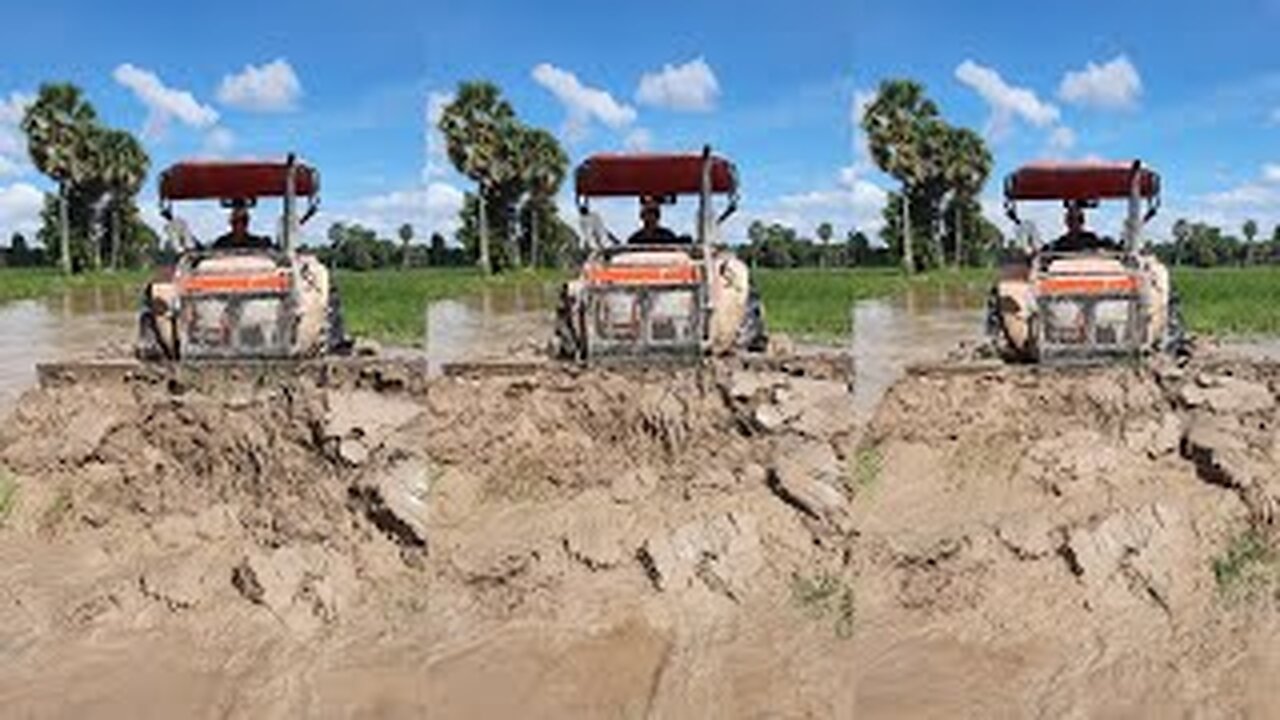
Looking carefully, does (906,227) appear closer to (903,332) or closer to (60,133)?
(903,332)

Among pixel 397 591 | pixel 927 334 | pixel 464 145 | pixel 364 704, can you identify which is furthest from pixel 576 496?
pixel 464 145

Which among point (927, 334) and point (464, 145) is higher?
point (464, 145)

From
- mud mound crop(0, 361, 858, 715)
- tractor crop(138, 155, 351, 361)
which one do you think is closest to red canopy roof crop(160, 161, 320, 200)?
tractor crop(138, 155, 351, 361)

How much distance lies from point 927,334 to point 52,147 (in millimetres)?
43909

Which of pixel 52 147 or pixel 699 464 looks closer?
pixel 699 464

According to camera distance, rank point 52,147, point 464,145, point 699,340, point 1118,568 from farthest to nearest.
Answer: point 52,147
point 464,145
point 699,340
point 1118,568

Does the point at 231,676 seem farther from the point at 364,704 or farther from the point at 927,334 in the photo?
the point at 927,334

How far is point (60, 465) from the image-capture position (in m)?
9.23

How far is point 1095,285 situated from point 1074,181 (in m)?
0.75

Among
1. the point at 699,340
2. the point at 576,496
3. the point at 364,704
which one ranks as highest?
the point at 699,340

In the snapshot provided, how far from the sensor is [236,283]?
34.8ft

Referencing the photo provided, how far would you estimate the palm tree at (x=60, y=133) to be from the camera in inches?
2170

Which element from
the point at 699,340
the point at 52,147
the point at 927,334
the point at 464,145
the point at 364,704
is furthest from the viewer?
the point at 52,147

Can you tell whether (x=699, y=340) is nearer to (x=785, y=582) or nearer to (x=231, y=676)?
(x=785, y=582)
